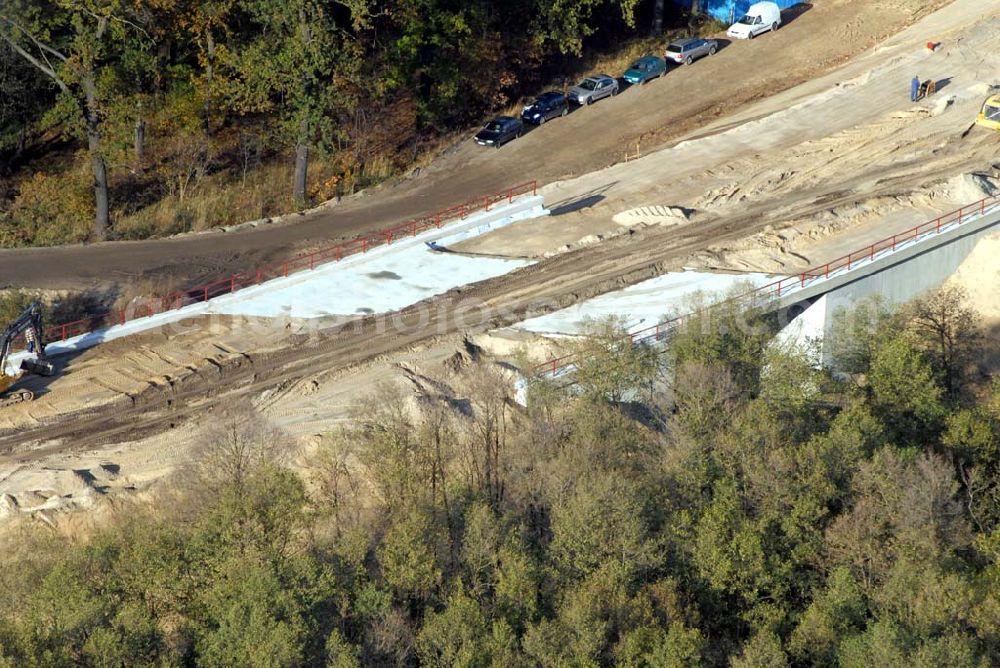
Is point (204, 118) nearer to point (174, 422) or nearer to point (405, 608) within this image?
point (174, 422)

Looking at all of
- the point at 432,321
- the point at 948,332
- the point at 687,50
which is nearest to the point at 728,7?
the point at 687,50

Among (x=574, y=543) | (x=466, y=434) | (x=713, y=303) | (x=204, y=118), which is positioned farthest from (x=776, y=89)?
(x=574, y=543)

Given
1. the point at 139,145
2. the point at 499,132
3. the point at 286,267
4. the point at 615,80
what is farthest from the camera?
the point at 615,80

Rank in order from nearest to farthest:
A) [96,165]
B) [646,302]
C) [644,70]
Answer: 1. [646,302]
2. [96,165]
3. [644,70]

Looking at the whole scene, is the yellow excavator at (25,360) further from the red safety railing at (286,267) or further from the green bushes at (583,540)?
the green bushes at (583,540)

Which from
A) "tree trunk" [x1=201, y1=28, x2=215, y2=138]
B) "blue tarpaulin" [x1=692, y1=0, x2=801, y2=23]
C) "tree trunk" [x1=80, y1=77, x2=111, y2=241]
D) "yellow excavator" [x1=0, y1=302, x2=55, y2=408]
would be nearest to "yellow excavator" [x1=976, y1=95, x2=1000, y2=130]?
"blue tarpaulin" [x1=692, y1=0, x2=801, y2=23]

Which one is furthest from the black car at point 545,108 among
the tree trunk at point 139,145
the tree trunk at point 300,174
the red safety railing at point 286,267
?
the tree trunk at point 139,145

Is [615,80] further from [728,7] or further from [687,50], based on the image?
[728,7]
